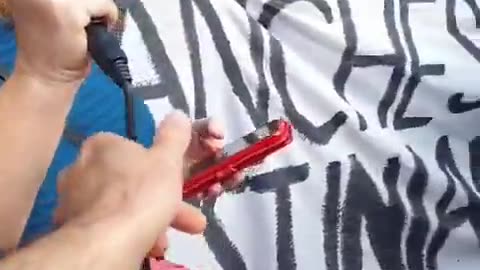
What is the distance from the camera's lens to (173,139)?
1.69 feet

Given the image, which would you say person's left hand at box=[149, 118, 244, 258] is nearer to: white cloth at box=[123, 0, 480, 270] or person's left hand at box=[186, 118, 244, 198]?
person's left hand at box=[186, 118, 244, 198]

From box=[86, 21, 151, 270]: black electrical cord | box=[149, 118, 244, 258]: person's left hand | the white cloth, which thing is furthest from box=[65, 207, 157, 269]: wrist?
the white cloth

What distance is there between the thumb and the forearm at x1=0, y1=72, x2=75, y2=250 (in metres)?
0.10

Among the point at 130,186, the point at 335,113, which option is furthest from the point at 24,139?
the point at 335,113

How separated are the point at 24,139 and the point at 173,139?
0.12m

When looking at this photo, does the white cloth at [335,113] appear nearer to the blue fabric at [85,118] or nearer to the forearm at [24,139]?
the blue fabric at [85,118]

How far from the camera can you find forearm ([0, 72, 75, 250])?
1.94 ft

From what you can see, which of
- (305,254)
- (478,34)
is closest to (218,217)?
(305,254)

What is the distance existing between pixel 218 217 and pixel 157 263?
34cm

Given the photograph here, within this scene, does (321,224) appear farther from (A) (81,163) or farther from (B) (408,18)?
(A) (81,163)

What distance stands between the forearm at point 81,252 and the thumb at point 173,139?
2.1 inches

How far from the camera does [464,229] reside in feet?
3.80

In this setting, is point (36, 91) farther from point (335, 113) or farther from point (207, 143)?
point (335, 113)

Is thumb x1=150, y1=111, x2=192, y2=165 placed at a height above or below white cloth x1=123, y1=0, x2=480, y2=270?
above
